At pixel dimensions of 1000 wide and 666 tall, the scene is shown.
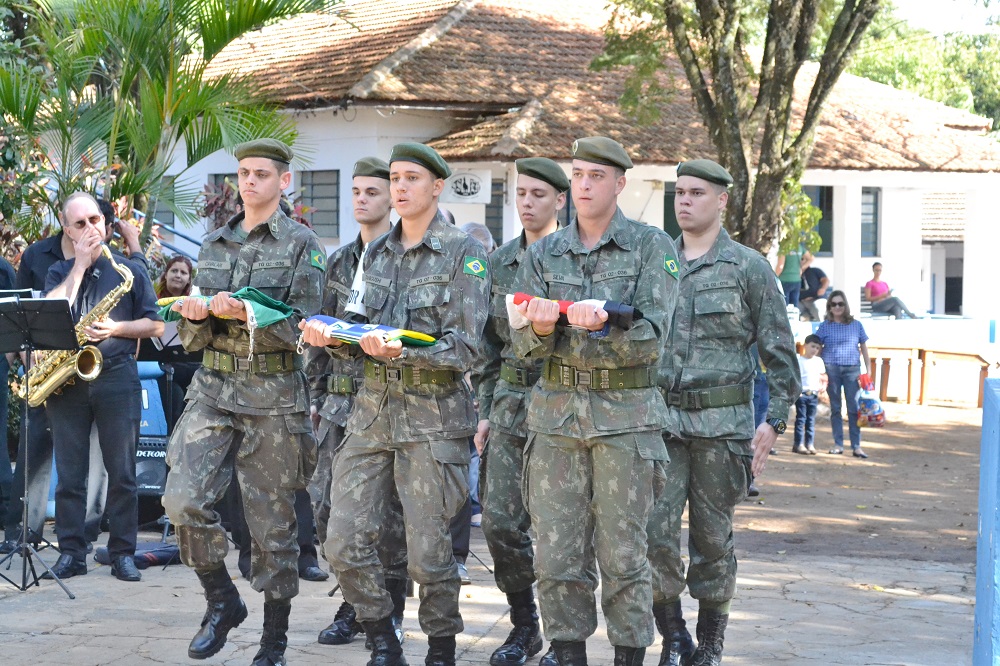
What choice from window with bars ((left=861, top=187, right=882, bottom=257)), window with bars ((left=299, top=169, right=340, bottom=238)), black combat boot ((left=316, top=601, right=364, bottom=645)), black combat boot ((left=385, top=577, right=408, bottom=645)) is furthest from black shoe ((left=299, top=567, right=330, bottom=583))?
window with bars ((left=861, top=187, right=882, bottom=257))

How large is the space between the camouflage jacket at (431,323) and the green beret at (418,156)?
0.24 metres

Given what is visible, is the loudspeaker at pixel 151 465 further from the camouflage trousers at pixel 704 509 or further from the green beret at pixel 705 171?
the green beret at pixel 705 171

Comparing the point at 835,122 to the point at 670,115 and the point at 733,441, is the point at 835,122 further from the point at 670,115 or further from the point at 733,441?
the point at 733,441

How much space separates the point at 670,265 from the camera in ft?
17.4

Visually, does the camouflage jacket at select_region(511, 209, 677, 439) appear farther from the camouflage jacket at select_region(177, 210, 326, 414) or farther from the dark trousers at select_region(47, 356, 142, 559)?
the dark trousers at select_region(47, 356, 142, 559)

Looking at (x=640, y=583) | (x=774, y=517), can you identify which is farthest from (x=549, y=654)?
(x=774, y=517)

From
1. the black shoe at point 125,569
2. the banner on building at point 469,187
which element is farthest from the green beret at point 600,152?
Result: the banner on building at point 469,187

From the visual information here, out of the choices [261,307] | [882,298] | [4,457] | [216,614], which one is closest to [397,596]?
[216,614]

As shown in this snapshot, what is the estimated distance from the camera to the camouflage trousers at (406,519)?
544cm

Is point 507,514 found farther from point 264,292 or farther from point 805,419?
point 805,419

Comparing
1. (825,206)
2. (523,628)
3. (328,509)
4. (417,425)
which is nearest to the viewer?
(417,425)

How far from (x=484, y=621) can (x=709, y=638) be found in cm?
138

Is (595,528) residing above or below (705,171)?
below

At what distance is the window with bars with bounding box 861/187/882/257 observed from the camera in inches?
1198
